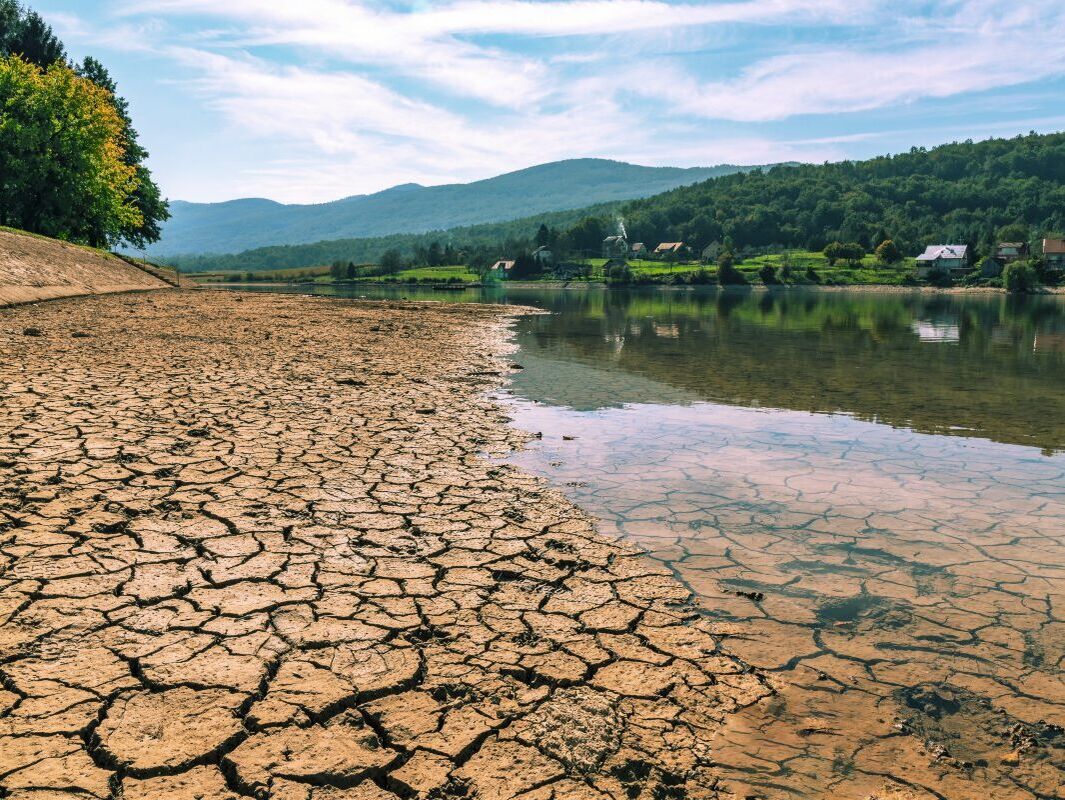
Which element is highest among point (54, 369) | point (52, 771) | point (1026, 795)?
point (54, 369)

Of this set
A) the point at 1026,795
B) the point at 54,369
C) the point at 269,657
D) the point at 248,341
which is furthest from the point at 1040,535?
the point at 248,341

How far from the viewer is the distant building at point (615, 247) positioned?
146375 millimetres

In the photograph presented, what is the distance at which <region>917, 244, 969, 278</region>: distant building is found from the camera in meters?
106

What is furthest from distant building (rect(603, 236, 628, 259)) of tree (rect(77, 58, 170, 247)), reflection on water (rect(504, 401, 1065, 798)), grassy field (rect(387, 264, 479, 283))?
reflection on water (rect(504, 401, 1065, 798))

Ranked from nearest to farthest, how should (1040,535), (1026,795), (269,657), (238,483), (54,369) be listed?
(1026,795) < (269,657) < (1040,535) < (238,483) < (54,369)

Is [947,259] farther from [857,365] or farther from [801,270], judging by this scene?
[857,365]

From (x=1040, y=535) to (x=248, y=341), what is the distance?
1689 centimetres

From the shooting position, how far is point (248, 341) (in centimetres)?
1812

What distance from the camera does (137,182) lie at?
5119 centimetres

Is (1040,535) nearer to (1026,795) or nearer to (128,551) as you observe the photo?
(1026,795)

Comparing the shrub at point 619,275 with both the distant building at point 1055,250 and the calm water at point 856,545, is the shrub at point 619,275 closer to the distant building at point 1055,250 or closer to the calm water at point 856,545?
the distant building at point 1055,250

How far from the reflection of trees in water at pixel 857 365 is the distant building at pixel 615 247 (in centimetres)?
11217

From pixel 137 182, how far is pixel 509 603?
56992 mm

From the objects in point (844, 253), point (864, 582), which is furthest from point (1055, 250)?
point (864, 582)
